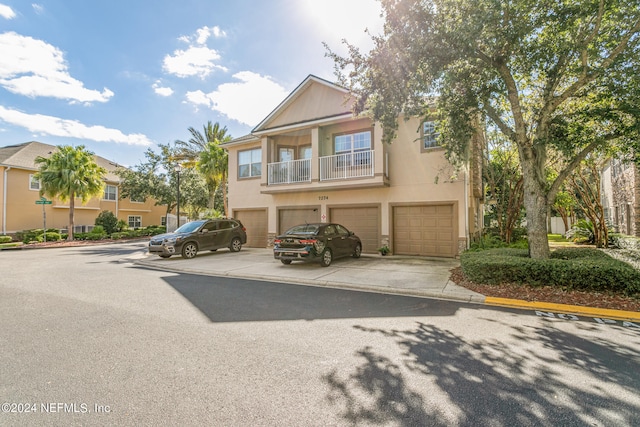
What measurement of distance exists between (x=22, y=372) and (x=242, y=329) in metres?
2.52

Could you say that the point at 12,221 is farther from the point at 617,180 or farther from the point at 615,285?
the point at 617,180

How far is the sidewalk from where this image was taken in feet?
19.6

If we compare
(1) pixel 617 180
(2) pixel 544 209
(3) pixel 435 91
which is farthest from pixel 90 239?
(1) pixel 617 180

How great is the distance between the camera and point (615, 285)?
239 inches

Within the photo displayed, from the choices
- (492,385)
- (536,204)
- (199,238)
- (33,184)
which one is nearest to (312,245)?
(199,238)

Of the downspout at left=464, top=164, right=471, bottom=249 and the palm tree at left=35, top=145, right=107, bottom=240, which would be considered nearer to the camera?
the downspout at left=464, top=164, right=471, bottom=249

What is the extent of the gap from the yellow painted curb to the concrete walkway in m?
0.36

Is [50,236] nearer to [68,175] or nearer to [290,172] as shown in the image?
[68,175]

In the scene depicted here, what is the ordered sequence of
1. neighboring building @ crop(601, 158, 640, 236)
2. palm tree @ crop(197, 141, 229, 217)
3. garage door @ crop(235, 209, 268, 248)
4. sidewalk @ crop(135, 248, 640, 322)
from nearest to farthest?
sidewalk @ crop(135, 248, 640, 322), neighboring building @ crop(601, 158, 640, 236), garage door @ crop(235, 209, 268, 248), palm tree @ crop(197, 141, 229, 217)

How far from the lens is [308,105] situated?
15047 mm

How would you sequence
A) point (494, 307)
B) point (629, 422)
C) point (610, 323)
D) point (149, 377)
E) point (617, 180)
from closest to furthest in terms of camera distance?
point (629, 422)
point (149, 377)
point (610, 323)
point (494, 307)
point (617, 180)

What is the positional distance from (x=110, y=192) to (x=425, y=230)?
32901mm

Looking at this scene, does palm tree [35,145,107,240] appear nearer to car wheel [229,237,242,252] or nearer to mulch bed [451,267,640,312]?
car wheel [229,237,242,252]

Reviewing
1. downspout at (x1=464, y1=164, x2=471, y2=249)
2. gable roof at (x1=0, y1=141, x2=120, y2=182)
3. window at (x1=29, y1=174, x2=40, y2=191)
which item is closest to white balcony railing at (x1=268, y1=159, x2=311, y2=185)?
downspout at (x1=464, y1=164, x2=471, y2=249)
